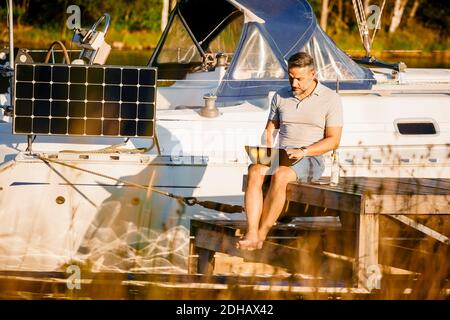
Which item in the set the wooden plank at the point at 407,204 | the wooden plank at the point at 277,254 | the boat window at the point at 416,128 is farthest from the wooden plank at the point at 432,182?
the boat window at the point at 416,128

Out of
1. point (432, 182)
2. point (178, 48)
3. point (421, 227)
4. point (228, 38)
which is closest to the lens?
point (421, 227)

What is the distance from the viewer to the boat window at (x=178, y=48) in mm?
13758

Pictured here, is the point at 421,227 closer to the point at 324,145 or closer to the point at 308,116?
the point at 324,145

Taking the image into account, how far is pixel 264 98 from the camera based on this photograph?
38.6 feet

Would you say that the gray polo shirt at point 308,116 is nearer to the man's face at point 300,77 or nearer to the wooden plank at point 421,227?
the man's face at point 300,77

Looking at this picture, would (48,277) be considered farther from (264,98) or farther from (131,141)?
(264,98)

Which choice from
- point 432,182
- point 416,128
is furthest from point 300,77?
point 416,128

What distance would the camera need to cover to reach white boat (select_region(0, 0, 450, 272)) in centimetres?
1091

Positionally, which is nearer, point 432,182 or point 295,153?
point 295,153

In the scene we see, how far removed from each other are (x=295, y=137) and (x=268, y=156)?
0.45 m

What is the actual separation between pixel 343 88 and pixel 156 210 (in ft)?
7.69

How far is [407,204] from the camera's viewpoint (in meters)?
8.98

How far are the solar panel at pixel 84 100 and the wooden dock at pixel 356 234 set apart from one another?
3.38 feet
